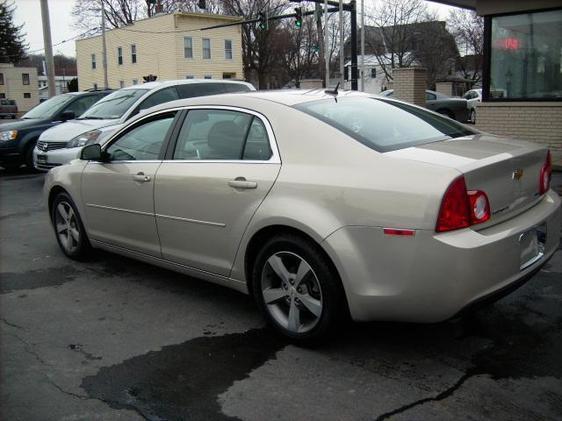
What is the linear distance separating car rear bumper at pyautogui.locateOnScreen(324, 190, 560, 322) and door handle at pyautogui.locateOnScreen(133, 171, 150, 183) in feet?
5.93

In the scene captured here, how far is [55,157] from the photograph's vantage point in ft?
31.6

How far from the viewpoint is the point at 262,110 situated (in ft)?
12.8

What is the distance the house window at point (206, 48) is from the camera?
41.7m

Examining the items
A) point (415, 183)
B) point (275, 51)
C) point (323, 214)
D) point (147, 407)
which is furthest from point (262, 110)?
point (275, 51)

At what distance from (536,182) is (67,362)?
10.3 ft

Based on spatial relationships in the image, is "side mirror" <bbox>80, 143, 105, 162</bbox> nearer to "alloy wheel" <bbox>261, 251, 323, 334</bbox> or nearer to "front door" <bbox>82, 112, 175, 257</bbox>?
"front door" <bbox>82, 112, 175, 257</bbox>

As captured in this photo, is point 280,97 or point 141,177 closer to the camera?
point 280,97

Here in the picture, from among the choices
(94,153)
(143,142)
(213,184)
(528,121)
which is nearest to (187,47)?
(528,121)

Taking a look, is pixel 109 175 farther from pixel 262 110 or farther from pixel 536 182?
pixel 536 182

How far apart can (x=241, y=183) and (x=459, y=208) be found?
1.42 m

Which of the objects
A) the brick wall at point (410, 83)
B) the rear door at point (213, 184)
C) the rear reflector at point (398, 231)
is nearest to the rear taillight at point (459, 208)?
the rear reflector at point (398, 231)

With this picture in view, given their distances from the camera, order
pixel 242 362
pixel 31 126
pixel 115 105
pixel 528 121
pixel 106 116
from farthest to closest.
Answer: pixel 31 126
pixel 528 121
pixel 115 105
pixel 106 116
pixel 242 362

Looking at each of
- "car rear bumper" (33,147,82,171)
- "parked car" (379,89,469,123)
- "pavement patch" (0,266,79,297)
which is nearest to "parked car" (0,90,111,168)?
"car rear bumper" (33,147,82,171)

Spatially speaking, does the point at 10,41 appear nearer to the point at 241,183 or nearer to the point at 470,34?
the point at 470,34
